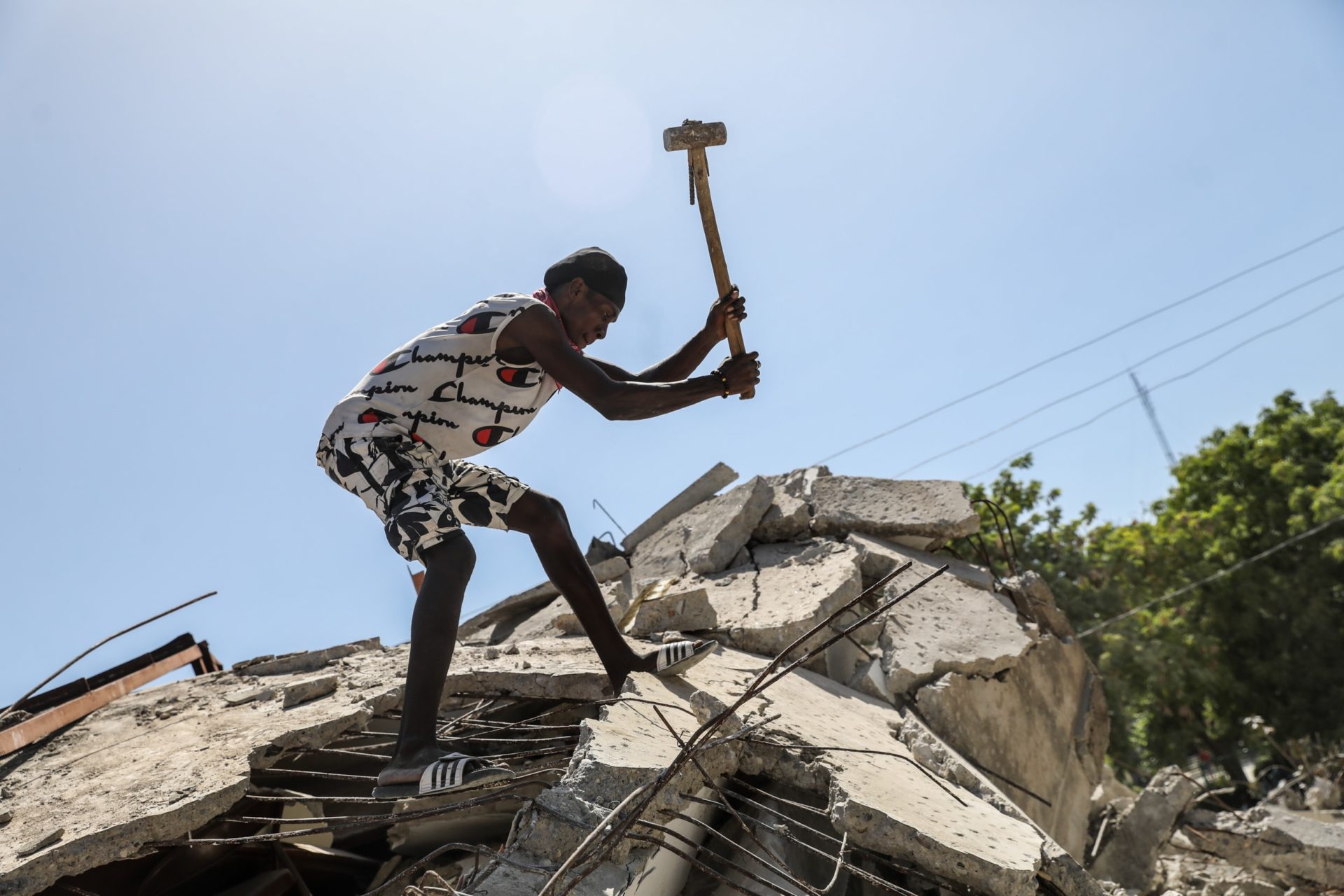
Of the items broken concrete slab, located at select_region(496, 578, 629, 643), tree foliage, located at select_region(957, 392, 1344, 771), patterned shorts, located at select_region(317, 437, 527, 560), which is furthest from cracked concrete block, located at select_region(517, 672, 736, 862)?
tree foliage, located at select_region(957, 392, 1344, 771)

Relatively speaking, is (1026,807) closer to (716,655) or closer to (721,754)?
(716,655)

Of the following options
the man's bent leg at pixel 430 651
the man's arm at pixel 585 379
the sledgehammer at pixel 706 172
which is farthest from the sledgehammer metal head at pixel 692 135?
the man's bent leg at pixel 430 651

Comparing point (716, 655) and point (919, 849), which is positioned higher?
point (716, 655)

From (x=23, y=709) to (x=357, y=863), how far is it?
1.51m

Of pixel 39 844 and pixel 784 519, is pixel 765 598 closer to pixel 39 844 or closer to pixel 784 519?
pixel 784 519

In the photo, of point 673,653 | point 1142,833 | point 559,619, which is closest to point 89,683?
point 559,619

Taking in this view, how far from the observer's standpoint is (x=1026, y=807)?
3914mm

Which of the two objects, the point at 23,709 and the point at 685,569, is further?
the point at 685,569

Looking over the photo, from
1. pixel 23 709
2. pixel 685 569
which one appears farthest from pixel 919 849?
pixel 23 709

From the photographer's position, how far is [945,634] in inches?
163

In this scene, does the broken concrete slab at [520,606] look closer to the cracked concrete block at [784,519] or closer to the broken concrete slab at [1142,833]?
the cracked concrete block at [784,519]

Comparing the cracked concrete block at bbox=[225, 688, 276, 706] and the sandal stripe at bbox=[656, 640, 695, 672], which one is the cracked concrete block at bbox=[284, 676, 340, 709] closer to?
the cracked concrete block at bbox=[225, 688, 276, 706]

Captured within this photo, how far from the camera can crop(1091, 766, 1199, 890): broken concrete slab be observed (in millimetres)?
4887

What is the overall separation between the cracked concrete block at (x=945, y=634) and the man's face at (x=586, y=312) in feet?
6.16
